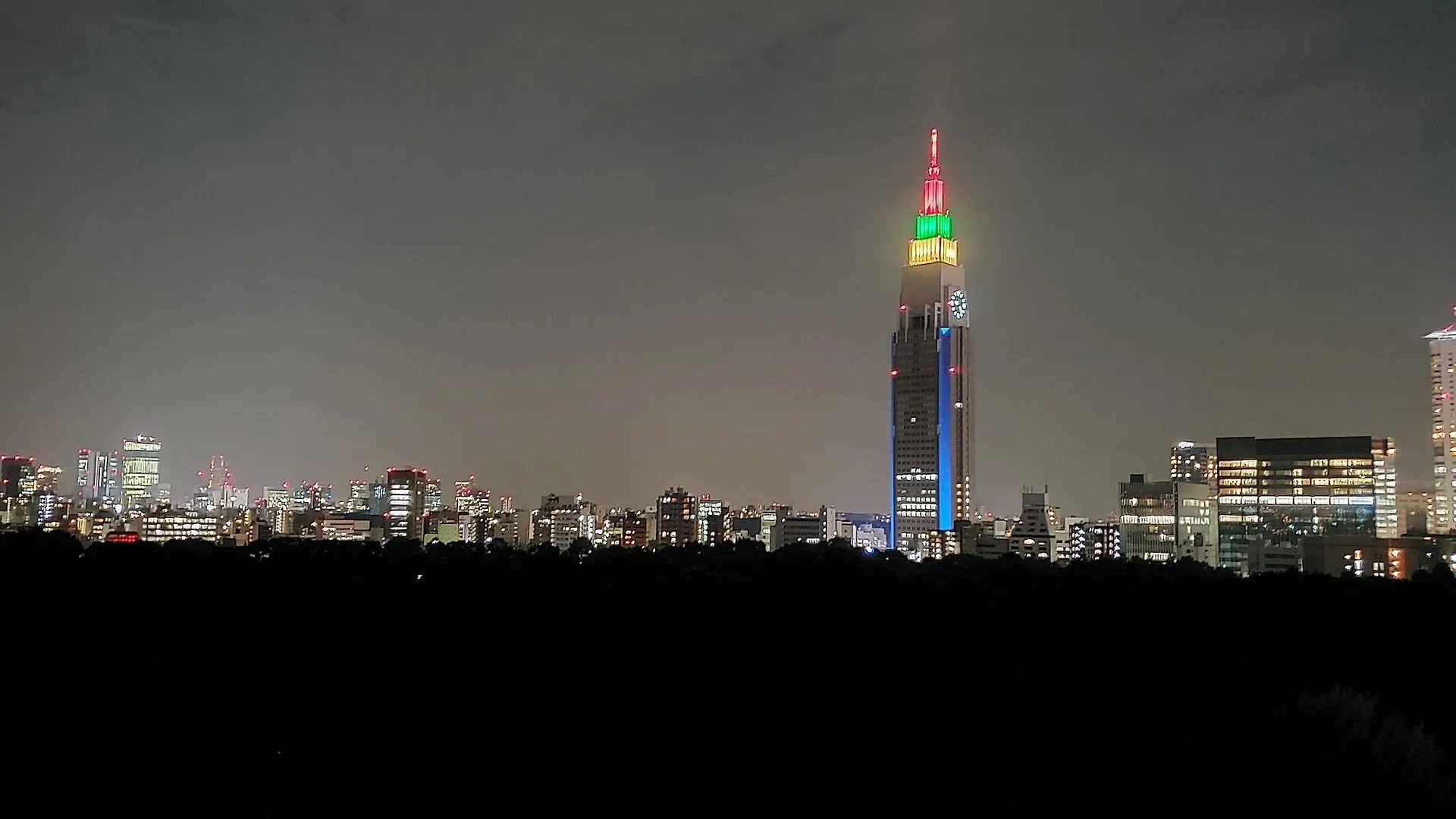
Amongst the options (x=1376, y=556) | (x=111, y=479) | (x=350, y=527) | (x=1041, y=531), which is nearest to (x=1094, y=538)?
(x=1041, y=531)

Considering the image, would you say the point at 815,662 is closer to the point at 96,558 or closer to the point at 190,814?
the point at 190,814

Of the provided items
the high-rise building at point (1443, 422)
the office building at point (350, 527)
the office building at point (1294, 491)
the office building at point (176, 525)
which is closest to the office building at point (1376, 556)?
the office building at point (1294, 491)

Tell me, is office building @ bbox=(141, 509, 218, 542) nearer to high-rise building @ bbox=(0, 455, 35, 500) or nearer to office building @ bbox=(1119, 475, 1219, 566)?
high-rise building @ bbox=(0, 455, 35, 500)

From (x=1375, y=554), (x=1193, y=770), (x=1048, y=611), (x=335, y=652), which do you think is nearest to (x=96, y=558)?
(x=335, y=652)

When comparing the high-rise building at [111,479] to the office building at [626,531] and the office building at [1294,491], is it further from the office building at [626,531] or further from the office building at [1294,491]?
the office building at [1294,491]

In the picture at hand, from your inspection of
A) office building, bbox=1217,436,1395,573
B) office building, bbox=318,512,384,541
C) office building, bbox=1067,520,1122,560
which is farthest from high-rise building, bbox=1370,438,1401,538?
office building, bbox=318,512,384,541

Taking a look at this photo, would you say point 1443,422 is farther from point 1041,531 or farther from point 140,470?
point 140,470
